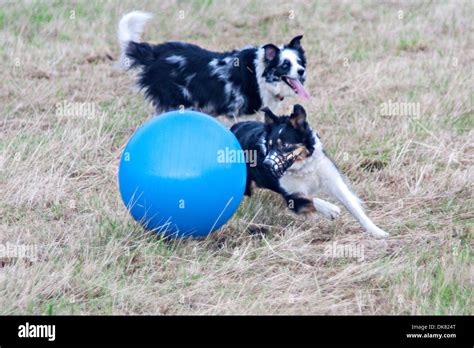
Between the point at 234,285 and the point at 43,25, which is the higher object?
the point at 43,25

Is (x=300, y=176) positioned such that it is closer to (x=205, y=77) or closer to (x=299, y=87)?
(x=299, y=87)

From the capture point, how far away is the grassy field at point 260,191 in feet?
18.4

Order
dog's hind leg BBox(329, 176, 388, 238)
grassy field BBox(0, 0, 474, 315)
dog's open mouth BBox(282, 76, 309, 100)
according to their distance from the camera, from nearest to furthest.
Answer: grassy field BBox(0, 0, 474, 315)
dog's hind leg BBox(329, 176, 388, 238)
dog's open mouth BBox(282, 76, 309, 100)

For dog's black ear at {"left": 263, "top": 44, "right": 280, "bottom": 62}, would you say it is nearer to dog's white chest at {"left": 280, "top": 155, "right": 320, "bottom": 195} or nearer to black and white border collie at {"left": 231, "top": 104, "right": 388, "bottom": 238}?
black and white border collie at {"left": 231, "top": 104, "right": 388, "bottom": 238}

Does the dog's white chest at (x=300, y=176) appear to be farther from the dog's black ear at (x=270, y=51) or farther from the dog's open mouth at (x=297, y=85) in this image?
the dog's black ear at (x=270, y=51)

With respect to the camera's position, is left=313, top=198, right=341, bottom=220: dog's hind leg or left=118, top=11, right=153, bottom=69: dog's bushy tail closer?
left=313, top=198, right=341, bottom=220: dog's hind leg

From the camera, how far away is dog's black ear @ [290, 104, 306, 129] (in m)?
6.82

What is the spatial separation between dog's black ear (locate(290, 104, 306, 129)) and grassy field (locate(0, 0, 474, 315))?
730 millimetres

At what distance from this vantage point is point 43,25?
12.3 meters

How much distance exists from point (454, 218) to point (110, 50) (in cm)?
599

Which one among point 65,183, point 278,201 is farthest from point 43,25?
point 278,201

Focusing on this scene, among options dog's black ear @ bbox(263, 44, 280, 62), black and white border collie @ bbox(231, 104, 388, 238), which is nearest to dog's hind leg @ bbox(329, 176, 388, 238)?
black and white border collie @ bbox(231, 104, 388, 238)

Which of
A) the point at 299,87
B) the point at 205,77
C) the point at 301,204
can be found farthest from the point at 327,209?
the point at 205,77

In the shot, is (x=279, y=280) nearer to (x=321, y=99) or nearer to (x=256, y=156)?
(x=256, y=156)
